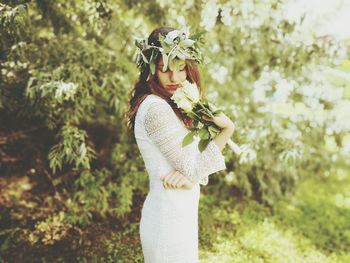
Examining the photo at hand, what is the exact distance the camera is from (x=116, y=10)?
4.23 m

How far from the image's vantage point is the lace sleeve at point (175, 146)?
6.89 ft

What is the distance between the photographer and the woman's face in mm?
2299

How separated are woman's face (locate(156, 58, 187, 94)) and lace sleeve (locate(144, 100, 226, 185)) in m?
0.18

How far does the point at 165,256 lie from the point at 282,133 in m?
3.08

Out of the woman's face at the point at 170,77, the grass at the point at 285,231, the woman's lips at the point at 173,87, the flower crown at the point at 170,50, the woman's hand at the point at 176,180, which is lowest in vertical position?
the grass at the point at 285,231

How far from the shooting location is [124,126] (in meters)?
4.96

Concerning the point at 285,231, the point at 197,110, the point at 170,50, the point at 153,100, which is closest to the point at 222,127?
the point at 197,110

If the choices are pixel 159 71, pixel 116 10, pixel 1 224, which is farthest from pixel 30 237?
pixel 159 71

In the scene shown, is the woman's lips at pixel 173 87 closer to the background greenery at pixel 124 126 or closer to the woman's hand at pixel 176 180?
the woman's hand at pixel 176 180

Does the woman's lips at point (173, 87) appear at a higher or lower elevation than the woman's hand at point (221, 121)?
higher

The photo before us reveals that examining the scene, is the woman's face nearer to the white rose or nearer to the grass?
the white rose

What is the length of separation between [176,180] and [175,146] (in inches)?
7.1

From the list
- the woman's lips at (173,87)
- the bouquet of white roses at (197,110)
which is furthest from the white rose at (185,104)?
the woman's lips at (173,87)

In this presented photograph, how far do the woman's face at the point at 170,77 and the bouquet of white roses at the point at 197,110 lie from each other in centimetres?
16
